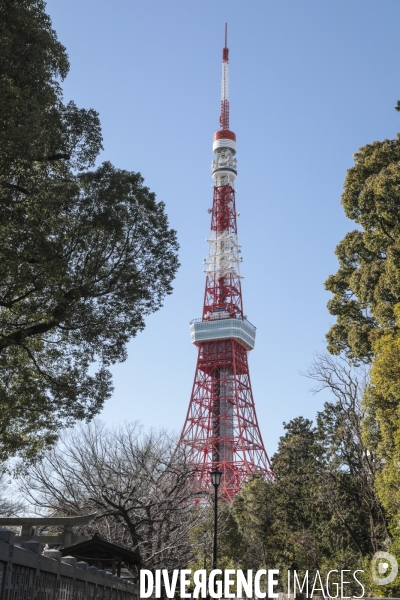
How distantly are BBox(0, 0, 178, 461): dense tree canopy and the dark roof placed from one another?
6.73 ft

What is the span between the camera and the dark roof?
36.7ft

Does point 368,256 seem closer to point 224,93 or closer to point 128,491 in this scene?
point 128,491

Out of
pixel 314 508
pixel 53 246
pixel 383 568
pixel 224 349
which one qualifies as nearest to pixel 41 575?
pixel 53 246

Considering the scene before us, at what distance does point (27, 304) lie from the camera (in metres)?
10.2

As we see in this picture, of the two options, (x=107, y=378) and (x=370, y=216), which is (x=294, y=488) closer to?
(x=370, y=216)

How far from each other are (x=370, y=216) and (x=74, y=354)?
25.9 feet

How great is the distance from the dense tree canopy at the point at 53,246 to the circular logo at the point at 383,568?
27.3 ft

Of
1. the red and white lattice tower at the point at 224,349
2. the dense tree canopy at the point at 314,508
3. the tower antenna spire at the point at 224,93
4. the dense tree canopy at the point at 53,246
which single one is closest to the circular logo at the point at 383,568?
the dense tree canopy at the point at 314,508

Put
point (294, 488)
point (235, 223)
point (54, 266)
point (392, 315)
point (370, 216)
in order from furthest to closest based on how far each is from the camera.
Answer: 1. point (235, 223)
2. point (294, 488)
3. point (370, 216)
4. point (392, 315)
5. point (54, 266)

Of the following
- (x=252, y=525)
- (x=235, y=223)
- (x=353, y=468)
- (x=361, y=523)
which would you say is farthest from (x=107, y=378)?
(x=235, y=223)

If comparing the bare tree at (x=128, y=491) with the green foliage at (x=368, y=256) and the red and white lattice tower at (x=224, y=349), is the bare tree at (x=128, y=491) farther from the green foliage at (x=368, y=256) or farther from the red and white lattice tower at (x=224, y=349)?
the red and white lattice tower at (x=224, y=349)

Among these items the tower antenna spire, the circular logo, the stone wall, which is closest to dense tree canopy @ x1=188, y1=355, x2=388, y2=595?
the circular logo

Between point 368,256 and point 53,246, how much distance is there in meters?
8.86

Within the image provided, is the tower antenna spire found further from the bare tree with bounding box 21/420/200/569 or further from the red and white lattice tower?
the bare tree with bounding box 21/420/200/569
